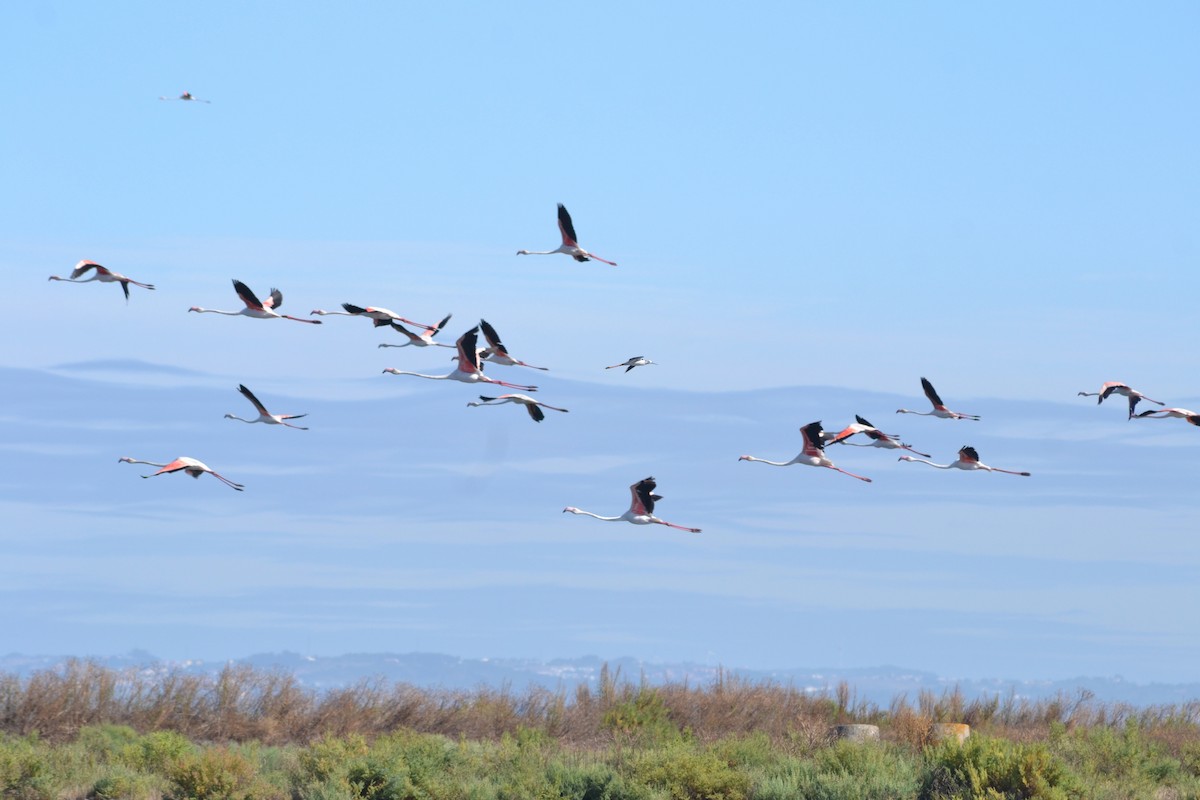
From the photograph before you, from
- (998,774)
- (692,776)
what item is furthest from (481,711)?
(998,774)

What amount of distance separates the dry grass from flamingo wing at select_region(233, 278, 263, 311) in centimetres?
823

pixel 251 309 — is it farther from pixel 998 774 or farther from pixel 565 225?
pixel 998 774

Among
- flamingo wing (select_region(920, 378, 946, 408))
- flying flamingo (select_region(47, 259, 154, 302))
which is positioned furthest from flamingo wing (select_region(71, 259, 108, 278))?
flamingo wing (select_region(920, 378, 946, 408))

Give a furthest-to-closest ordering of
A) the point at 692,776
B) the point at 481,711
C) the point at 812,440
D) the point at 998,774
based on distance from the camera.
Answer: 1. the point at 481,711
2. the point at 812,440
3. the point at 692,776
4. the point at 998,774

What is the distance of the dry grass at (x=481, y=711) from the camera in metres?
31.9

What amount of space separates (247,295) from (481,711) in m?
10.5

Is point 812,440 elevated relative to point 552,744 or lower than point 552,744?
elevated

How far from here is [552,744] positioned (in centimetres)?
3142

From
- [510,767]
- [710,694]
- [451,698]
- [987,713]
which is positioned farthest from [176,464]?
[987,713]

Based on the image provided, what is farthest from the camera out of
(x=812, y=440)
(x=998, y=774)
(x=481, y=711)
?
(x=481, y=711)

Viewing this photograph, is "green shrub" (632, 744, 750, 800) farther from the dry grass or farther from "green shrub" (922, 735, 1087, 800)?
the dry grass

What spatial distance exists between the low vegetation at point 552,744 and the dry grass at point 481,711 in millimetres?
46

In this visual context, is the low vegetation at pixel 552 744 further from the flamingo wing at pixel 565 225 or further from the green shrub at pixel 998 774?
the flamingo wing at pixel 565 225

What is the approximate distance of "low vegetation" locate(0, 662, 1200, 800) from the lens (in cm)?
2577
